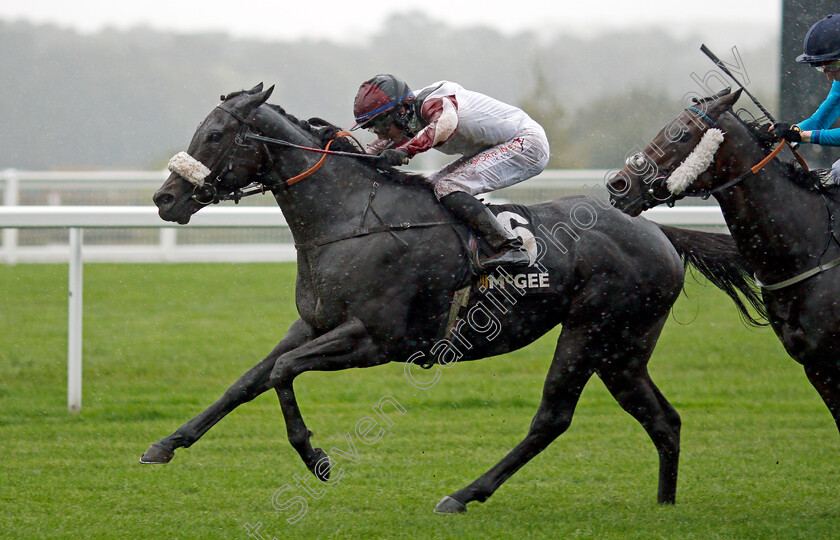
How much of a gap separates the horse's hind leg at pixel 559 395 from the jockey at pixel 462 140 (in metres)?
0.53

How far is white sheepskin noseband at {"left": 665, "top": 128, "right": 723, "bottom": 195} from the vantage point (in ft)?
11.4

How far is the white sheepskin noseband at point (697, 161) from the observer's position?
347 centimetres

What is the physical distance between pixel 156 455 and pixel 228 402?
34 centimetres

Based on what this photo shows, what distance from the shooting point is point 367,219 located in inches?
146

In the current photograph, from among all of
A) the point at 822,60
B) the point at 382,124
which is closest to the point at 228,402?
the point at 382,124

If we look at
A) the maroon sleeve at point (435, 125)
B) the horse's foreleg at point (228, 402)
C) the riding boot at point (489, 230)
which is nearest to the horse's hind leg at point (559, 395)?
the riding boot at point (489, 230)

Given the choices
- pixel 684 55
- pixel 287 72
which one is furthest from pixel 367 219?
pixel 684 55

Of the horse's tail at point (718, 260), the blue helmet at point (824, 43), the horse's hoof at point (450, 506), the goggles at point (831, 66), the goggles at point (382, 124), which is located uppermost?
the blue helmet at point (824, 43)

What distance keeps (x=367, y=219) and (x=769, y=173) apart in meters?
1.56

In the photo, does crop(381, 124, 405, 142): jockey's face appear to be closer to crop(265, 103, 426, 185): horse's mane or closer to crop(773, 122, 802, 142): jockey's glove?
crop(265, 103, 426, 185): horse's mane

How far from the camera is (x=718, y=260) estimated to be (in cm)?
430

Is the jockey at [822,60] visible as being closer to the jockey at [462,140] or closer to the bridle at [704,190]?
the bridle at [704,190]

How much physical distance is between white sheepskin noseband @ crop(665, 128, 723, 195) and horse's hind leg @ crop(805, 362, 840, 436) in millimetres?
874

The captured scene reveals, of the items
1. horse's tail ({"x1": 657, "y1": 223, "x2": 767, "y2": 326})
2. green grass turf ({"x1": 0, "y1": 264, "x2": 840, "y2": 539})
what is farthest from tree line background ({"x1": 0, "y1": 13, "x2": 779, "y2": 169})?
horse's tail ({"x1": 657, "y1": 223, "x2": 767, "y2": 326})
